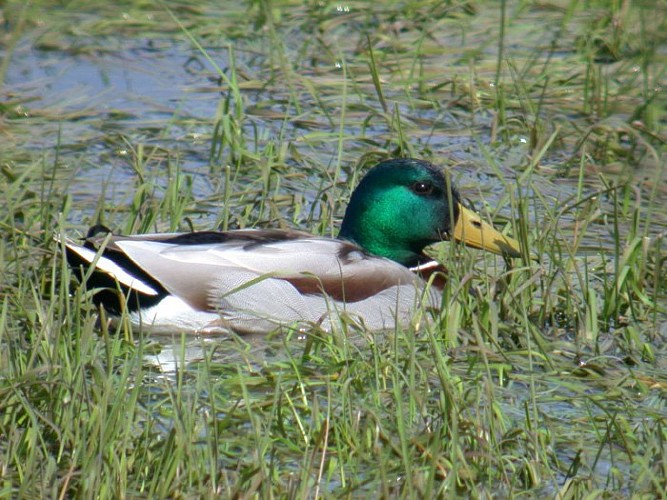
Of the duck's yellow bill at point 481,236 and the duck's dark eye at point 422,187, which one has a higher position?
the duck's dark eye at point 422,187

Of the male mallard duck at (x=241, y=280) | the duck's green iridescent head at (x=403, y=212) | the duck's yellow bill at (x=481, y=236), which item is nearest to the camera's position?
the male mallard duck at (x=241, y=280)

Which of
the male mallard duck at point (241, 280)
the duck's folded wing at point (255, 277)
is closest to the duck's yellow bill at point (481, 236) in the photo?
the male mallard duck at point (241, 280)

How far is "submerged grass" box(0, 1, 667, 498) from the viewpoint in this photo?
3.75 m

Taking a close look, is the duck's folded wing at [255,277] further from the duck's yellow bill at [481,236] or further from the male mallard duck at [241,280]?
the duck's yellow bill at [481,236]

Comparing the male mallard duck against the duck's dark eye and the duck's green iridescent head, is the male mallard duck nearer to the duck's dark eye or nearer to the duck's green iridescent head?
the duck's green iridescent head

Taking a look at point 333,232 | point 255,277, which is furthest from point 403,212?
point 255,277

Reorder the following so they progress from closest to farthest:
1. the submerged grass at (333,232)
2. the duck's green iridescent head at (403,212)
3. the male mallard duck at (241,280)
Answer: the submerged grass at (333,232), the male mallard duck at (241,280), the duck's green iridescent head at (403,212)

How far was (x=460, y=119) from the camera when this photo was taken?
24.4ft

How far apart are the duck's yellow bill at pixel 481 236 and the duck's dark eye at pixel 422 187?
13 cm

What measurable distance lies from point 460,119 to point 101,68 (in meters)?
2.00

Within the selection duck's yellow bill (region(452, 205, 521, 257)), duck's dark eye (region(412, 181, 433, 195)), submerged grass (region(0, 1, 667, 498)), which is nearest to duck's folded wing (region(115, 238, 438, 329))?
submerged grass (region(0, 1, 667, 498))

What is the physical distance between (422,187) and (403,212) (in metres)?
0.12

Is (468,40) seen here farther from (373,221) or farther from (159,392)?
(159,392)

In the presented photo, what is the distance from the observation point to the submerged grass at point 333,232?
375 cm
